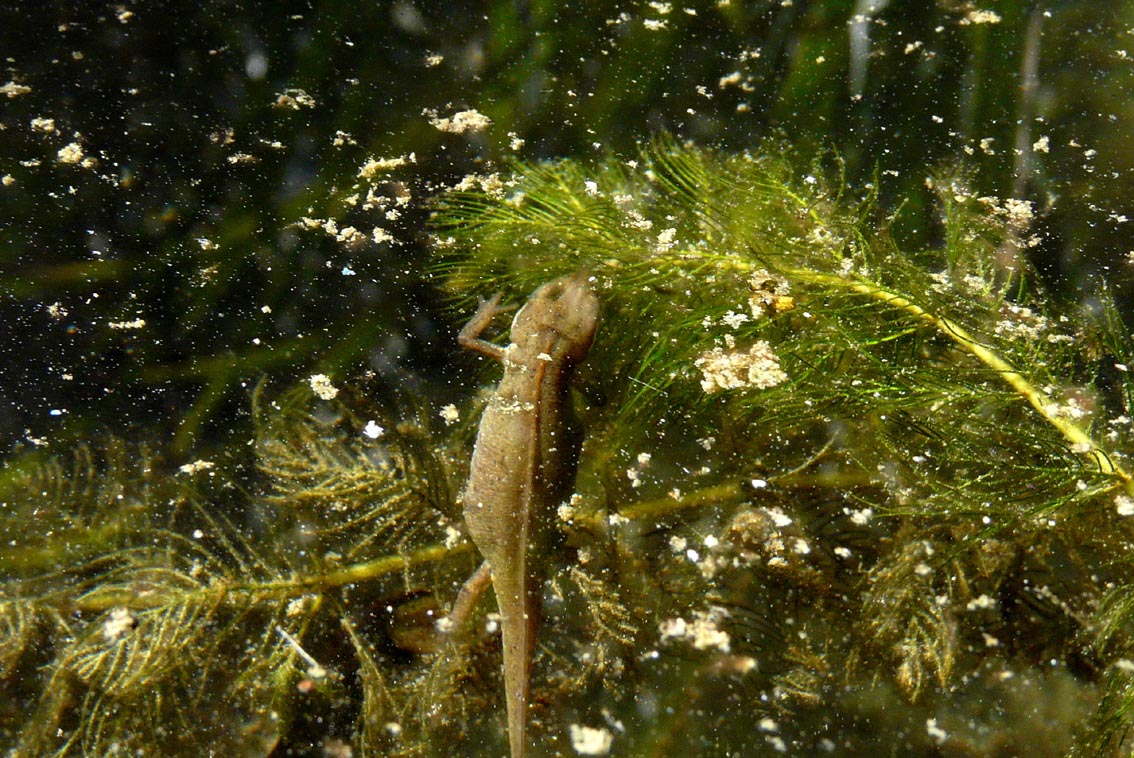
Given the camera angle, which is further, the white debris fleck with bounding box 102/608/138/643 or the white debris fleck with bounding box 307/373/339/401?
the white debris fleck with bounding box 307/373/339/401

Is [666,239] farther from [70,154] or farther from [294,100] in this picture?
[70,154]

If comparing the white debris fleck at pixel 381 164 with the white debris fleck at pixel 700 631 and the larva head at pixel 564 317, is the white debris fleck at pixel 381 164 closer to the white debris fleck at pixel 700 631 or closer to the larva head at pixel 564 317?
the larva head at pixel 564 317

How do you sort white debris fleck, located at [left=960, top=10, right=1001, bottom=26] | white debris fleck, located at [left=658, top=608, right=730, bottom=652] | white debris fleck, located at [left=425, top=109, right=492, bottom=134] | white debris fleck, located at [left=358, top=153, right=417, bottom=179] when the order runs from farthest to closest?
white debris fleck, located at [left=960, top=10, right=1001, bottom=26] < white debris fleck, located at [left=425, top=109, right=492, bottom=134] < white debris fleck, located at [left=358, top=153, right=417, bottom=179] < white debris fleck, located at [left=658, top=608, right=730, bottom=652]

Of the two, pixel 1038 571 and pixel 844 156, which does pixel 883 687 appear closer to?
pixel 1038 571

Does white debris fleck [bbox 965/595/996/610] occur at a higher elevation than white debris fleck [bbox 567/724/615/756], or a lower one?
higher

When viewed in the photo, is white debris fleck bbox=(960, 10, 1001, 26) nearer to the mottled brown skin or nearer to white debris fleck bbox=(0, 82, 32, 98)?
the mottled brown skin

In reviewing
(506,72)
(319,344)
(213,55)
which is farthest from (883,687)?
(213,55)

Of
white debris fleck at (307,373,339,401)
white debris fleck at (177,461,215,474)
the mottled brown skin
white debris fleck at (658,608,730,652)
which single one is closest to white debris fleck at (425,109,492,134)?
the mottled brown skin

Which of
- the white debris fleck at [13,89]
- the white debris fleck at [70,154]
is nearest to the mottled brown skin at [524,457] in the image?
the white debris fleck at [70,154]
